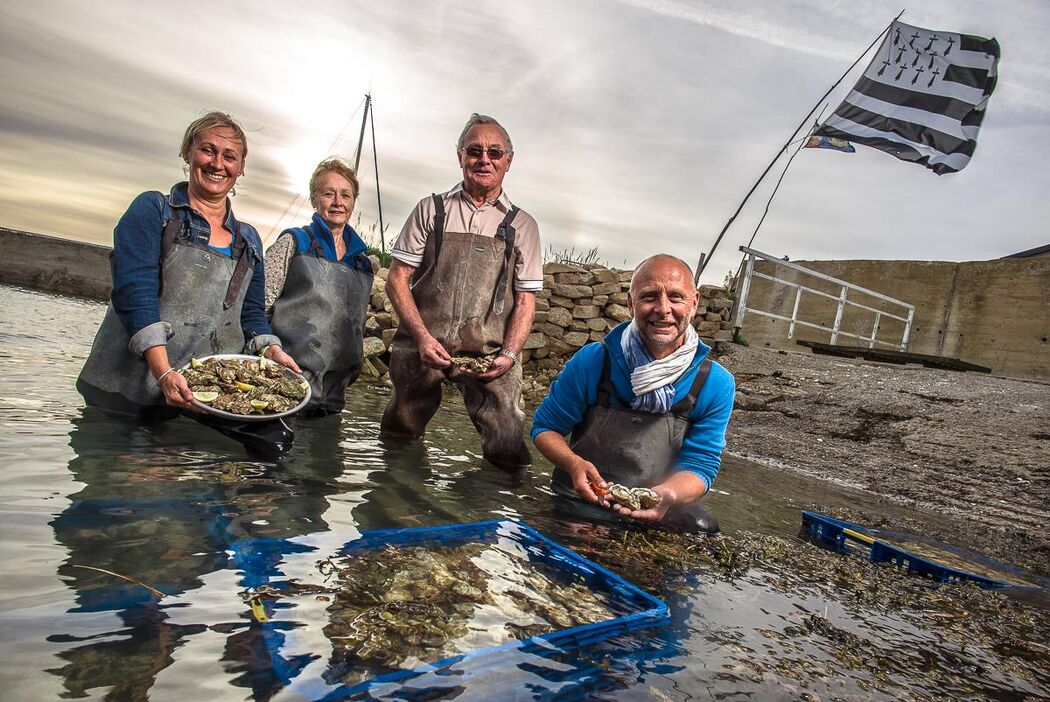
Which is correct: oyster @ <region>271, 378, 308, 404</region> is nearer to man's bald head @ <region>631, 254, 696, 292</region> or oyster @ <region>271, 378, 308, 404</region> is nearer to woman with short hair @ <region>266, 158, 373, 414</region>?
woman with short hair @ <region>266, 158, 373, 414</region>

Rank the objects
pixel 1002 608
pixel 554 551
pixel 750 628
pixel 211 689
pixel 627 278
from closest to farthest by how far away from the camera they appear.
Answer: pixel 211 689 → pixel 750 628 → pixel 554 551 → pixel 1002 608 → pixel 627 278

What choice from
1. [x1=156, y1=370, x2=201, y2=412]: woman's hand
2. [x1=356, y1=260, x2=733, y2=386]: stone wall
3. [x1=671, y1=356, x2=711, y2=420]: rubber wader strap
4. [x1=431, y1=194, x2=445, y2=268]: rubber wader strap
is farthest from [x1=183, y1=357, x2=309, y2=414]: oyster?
[x1=356, y1=260, x2=733, y2=386]: stone wall

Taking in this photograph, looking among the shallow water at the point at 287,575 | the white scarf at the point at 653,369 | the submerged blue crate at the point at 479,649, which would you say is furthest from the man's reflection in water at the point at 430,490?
the white scarf at the point at 653,369

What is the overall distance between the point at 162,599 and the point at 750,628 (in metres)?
1.84

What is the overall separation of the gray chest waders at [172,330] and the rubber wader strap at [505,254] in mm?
1643

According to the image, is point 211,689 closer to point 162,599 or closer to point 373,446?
point 162,599

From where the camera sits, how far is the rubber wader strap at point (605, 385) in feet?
11.7

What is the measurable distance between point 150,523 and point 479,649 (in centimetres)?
139

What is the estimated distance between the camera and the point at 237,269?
385 cm

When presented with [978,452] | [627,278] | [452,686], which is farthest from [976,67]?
[452,686]

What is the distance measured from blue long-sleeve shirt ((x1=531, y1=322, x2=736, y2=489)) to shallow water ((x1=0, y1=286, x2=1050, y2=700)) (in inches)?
19.3

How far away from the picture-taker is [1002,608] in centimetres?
291

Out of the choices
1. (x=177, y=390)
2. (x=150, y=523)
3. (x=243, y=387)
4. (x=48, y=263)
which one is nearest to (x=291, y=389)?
(x=243, y=387)

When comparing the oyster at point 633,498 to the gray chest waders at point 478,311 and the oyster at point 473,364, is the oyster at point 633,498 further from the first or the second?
the oyster at point 473,364
